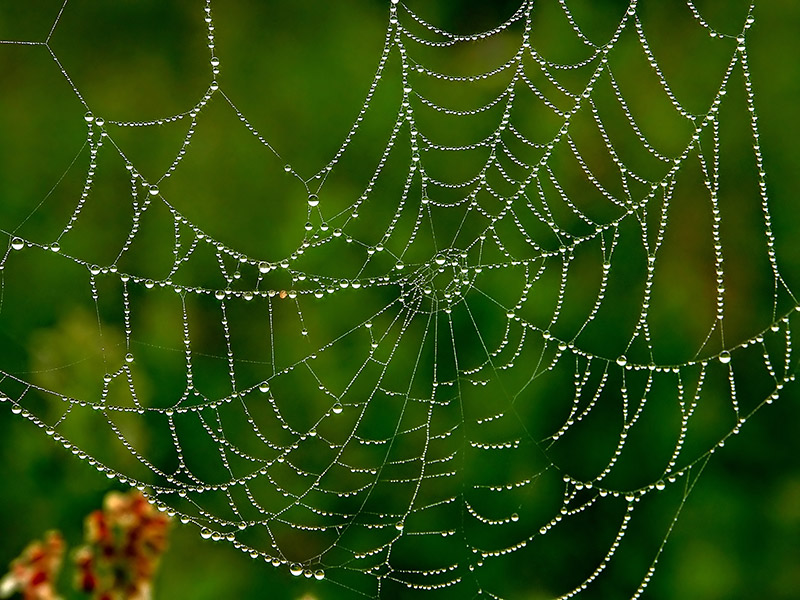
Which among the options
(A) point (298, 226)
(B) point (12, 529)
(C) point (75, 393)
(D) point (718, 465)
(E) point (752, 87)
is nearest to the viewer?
(C) point (75, 393)

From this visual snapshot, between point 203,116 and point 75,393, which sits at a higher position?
point 203,116

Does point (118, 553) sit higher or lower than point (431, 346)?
lower

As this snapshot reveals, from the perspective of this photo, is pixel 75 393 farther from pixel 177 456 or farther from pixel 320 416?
pixel 320 416

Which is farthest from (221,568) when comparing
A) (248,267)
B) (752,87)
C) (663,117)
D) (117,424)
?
(752,87)

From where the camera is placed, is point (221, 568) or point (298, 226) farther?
point (298, 226)

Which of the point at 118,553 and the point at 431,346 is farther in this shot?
the point at 431,346

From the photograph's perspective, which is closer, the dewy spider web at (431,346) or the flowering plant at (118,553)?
the flowering plant at (118,553)

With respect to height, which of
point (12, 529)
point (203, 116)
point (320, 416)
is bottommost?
point (12, 529)

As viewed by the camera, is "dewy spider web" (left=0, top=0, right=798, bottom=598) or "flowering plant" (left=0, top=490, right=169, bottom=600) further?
"dewy spider web" (left=0, top=0, right=798, bottom=598)
